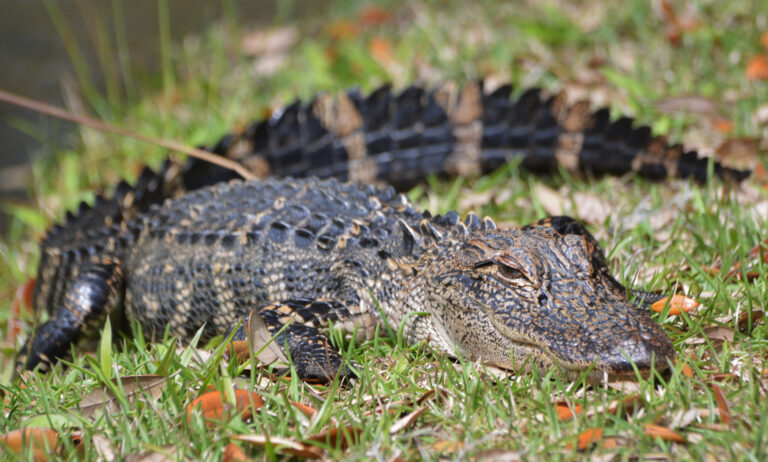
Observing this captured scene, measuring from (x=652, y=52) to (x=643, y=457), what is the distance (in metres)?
3.87

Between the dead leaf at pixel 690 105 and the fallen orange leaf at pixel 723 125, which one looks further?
the dead leaf at pixel 690 105

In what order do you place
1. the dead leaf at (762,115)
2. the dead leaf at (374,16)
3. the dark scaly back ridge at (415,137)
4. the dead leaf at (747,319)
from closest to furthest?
the dead leaf at (747,319)
the dark scaly back ridge at (415,137)
the dead leaf at (762,115)
the dead leaf at (374,16)

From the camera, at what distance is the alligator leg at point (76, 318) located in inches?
138

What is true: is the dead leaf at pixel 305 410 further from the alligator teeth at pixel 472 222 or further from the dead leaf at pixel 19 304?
the dead leaf at pixel 19 304

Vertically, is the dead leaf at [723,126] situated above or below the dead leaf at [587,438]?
above

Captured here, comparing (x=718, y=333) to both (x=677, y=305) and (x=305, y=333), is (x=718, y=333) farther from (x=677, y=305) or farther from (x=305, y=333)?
(x=305, y=333)

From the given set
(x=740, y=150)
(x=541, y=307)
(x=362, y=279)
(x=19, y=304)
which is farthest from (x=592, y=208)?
(x=19, y=304)

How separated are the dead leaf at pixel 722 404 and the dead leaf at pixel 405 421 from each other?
2.81ft

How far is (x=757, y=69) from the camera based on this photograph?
456cm

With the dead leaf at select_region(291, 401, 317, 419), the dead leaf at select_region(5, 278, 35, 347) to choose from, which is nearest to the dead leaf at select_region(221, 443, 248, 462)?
the dead leaf at select_region(291, 401, 317, 419)

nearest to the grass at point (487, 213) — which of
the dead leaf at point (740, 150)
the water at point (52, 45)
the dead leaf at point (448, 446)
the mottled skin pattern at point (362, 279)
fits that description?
the dead leaf at point (448, 446)

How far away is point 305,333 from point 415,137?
1849mm

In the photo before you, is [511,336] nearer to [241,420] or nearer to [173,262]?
[241,420]

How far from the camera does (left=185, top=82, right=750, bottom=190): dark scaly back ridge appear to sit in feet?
13.4
